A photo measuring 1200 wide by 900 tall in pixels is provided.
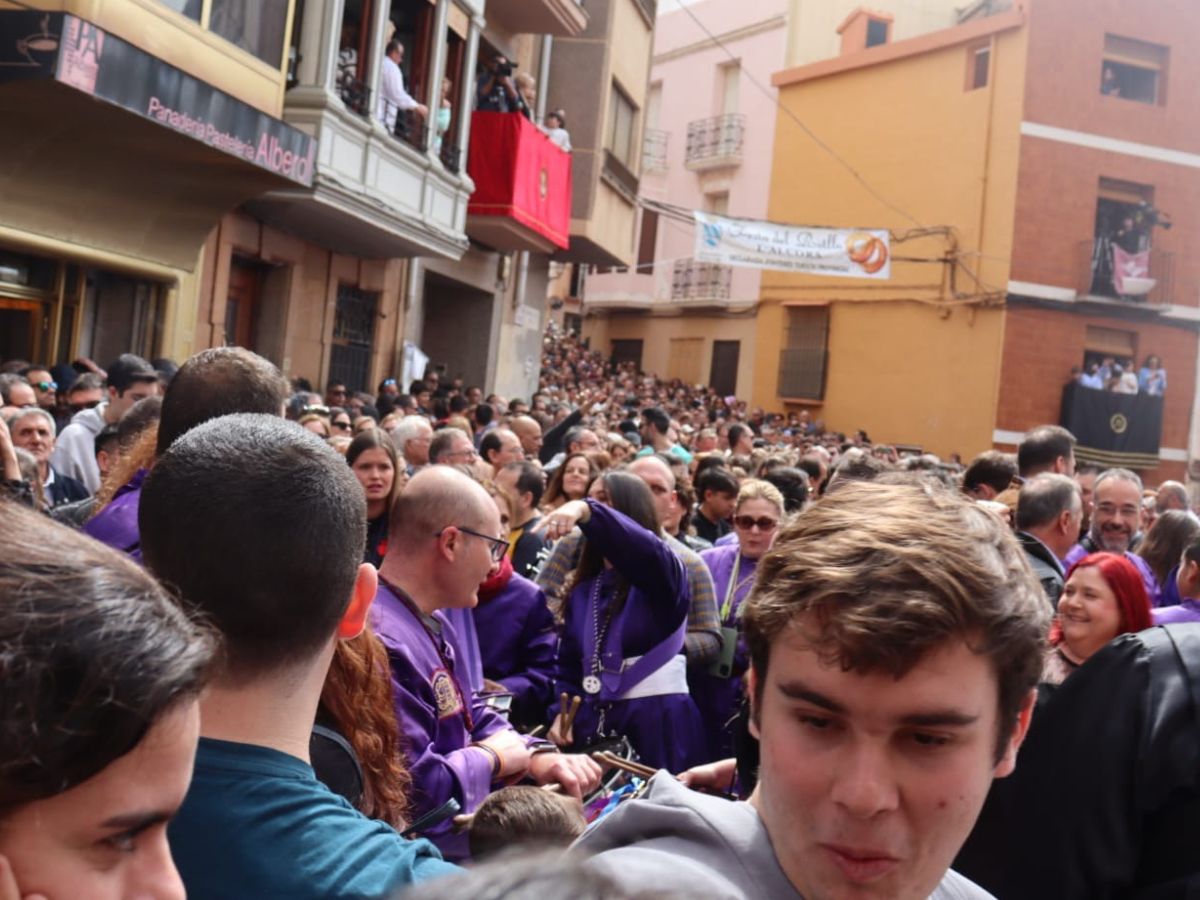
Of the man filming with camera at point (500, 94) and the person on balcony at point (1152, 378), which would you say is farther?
the person on balcony at point (1152, 378)

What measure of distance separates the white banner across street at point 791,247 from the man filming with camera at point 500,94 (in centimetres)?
403

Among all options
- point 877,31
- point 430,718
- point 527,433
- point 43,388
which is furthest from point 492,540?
point 877,31

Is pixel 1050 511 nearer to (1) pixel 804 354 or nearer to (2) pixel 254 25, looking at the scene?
(2) pixel 254 25

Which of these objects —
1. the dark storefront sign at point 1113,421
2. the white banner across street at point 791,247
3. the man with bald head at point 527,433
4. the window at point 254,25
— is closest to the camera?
the man with bald head at point 527,433

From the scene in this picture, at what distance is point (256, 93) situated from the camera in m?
12.2

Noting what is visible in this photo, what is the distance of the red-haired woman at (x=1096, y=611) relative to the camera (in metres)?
3.55

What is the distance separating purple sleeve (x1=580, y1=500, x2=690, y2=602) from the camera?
4.73m

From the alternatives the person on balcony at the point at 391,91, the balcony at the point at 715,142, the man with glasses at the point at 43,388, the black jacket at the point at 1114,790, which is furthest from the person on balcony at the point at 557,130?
the black jacket at the point at 1114,790

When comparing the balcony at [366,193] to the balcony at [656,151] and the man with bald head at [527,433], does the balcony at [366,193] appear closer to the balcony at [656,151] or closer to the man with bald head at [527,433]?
the man with bald head at [527,433]

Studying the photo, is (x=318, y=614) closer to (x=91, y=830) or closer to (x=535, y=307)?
(x=91, y=830)

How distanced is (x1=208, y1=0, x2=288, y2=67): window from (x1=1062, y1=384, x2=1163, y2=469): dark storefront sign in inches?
775

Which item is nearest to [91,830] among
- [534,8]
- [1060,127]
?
[534,8]

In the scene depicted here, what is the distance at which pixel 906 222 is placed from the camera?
96.8 feet

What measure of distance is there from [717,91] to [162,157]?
26.7 m
